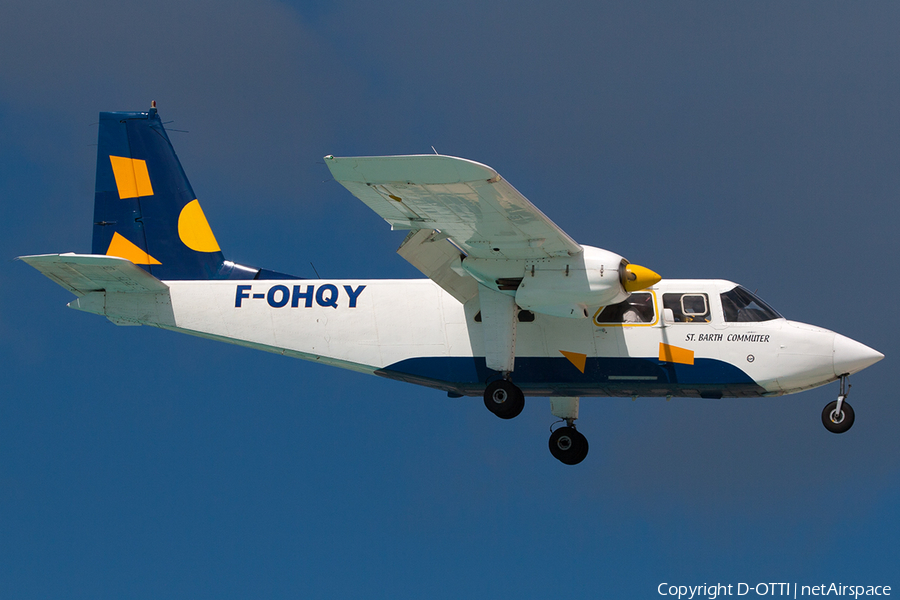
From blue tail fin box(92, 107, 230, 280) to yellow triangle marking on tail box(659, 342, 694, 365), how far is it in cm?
878

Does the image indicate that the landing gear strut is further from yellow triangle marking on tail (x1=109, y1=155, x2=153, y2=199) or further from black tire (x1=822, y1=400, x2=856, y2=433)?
yellow triangle marking on tail (x1=109, y1=155, x2=153, y2=199)

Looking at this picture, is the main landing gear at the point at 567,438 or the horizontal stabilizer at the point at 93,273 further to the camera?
the main landing gear at the point at 567,438

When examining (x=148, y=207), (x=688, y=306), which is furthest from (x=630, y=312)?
(x=148, y=207)

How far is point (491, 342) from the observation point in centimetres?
1992

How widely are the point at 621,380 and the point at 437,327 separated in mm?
3740

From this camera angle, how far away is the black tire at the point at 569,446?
74.1 ft

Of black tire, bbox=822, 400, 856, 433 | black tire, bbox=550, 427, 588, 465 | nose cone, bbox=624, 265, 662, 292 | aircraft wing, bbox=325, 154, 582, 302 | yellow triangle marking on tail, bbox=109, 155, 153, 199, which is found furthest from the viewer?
yellow triangle marking on tail, bbox=109, 155, 153, 199

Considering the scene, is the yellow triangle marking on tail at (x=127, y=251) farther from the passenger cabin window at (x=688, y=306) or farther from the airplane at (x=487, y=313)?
the passenger cabin window at (x=688, y=306)

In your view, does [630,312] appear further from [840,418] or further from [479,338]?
[840,418]

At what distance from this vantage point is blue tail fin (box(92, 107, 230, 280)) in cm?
2236

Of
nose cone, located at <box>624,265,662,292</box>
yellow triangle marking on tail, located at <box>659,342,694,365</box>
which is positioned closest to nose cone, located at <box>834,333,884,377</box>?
yellow triangle marking on tail, located at <box>659,342,694,365</box>

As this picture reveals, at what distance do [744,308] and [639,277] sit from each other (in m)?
2.62

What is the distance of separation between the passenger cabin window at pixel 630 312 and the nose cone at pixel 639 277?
1.25 metres

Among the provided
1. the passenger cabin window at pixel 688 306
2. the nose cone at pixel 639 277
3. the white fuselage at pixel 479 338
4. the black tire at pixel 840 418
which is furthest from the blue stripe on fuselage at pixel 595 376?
the nose cone at pixel 639 277
